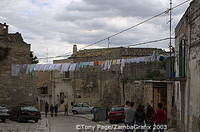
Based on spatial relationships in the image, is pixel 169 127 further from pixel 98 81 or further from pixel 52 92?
pixel 52 92

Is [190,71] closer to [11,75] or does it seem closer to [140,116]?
[140,116]

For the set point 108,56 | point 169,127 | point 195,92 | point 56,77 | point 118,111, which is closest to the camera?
point 195,92

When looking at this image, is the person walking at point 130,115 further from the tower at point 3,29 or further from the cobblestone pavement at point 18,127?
the tower at point 3,29

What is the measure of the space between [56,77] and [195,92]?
47.8 metres

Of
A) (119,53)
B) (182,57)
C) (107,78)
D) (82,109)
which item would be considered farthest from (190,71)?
(107,78)

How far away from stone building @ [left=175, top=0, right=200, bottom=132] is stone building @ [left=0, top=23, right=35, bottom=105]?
2540 cm

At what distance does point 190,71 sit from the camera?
17.0 metres

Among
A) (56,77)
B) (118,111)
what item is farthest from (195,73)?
(56,77)

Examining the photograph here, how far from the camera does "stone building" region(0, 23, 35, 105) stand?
41938 mm

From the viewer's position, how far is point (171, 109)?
2431cm

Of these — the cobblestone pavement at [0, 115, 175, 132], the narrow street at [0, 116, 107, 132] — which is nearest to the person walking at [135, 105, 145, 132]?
the cobblestone pavement at [0, 115, 175, 132]

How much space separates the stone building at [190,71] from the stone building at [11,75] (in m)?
25.4

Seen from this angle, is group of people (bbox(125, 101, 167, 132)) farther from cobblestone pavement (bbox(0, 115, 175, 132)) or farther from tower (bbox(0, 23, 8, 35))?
tower (bbox(0, 23, 8, 35))

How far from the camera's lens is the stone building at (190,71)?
1534cm
